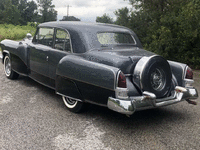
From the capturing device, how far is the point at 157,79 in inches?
136

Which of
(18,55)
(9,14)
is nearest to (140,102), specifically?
(18,55)

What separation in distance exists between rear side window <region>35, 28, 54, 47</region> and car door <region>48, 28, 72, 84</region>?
23 cm

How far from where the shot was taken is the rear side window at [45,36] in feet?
15.4

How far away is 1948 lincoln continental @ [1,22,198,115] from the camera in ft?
10.3

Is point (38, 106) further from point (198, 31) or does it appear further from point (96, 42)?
point (198, 31)

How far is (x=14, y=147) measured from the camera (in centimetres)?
278

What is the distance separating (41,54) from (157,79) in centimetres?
254

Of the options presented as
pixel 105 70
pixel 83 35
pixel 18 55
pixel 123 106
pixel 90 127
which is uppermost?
pixel 83 35

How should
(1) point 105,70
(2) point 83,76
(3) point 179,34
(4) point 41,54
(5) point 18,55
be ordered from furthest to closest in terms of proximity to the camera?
(3) point 179,34 < (5) point 18,55 < (4) point 41,54 < (2) point 83,76 < (1) point 105,70

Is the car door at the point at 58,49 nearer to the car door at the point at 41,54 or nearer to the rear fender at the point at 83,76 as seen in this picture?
the car door at the point at 41,54

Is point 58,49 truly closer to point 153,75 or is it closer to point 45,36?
point 45,36

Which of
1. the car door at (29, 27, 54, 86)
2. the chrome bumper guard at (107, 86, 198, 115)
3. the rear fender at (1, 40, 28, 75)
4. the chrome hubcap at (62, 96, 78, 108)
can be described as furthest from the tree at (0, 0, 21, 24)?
the chrome bumper guard at (107, 86, 198, 115)

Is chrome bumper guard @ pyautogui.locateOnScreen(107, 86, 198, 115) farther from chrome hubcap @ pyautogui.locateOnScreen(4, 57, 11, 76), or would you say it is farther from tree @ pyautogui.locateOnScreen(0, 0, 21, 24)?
tree @ pyautogui.locateOnScreen(0, 0, 21, 24)

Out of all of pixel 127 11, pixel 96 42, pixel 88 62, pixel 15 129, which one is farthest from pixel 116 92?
pixel 127 11
